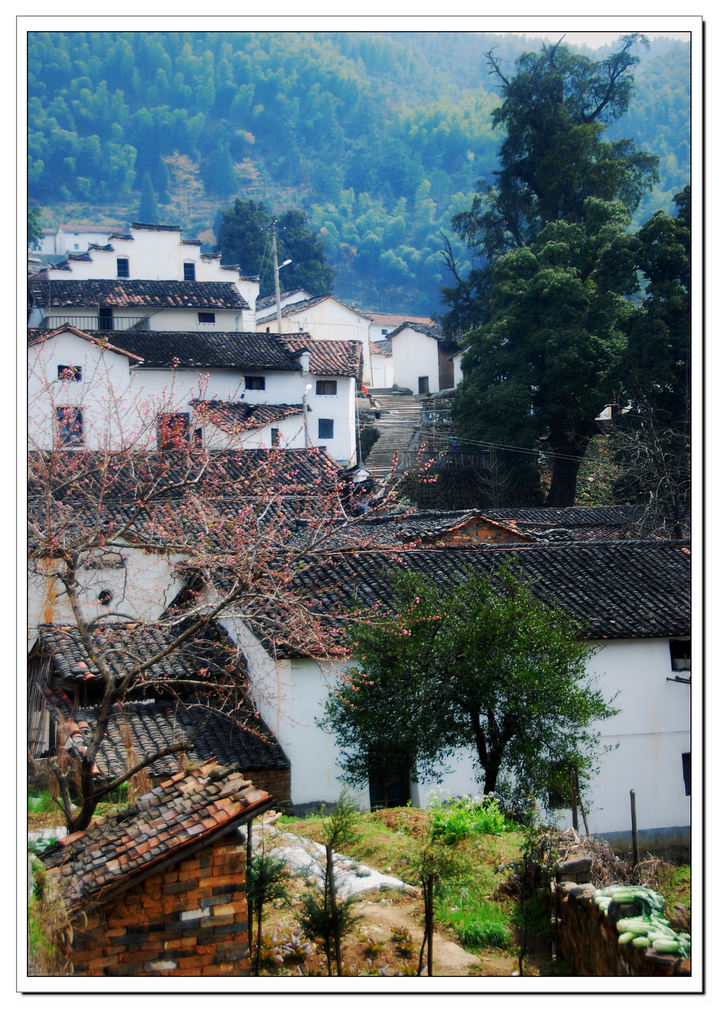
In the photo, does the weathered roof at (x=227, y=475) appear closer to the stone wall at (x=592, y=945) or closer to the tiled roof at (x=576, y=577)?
the tiled roof at (x=576, y=577)

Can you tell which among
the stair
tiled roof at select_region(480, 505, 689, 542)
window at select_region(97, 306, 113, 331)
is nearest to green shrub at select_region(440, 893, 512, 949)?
tiled roof at select_region(480, 505, 689, 542)

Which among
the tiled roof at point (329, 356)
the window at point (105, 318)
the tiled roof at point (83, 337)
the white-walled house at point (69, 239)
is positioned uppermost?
the white-walled house at point (69, 239)

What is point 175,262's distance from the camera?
39.2 meters

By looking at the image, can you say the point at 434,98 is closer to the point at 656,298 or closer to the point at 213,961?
the point at 656,298

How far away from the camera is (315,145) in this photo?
8375 cm

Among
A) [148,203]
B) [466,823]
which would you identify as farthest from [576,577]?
[148,203]

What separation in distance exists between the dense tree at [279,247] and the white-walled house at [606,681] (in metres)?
38.5

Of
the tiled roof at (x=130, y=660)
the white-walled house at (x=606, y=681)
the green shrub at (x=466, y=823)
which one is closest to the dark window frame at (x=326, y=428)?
the white-walled house at (x=606, y=681)

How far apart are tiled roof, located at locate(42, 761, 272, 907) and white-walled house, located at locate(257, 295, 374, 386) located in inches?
1402

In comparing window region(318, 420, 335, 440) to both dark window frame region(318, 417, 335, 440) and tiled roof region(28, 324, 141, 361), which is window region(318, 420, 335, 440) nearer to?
dark window frame region(318, 417, 335, 440)

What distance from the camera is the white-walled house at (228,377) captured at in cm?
2461

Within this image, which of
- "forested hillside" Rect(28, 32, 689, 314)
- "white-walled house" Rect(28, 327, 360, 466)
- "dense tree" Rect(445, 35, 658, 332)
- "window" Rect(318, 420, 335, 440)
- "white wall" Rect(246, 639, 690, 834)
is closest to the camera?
"white wall" Rect(246, 639, 690, 834)

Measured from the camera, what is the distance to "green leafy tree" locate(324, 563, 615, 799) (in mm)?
10203
